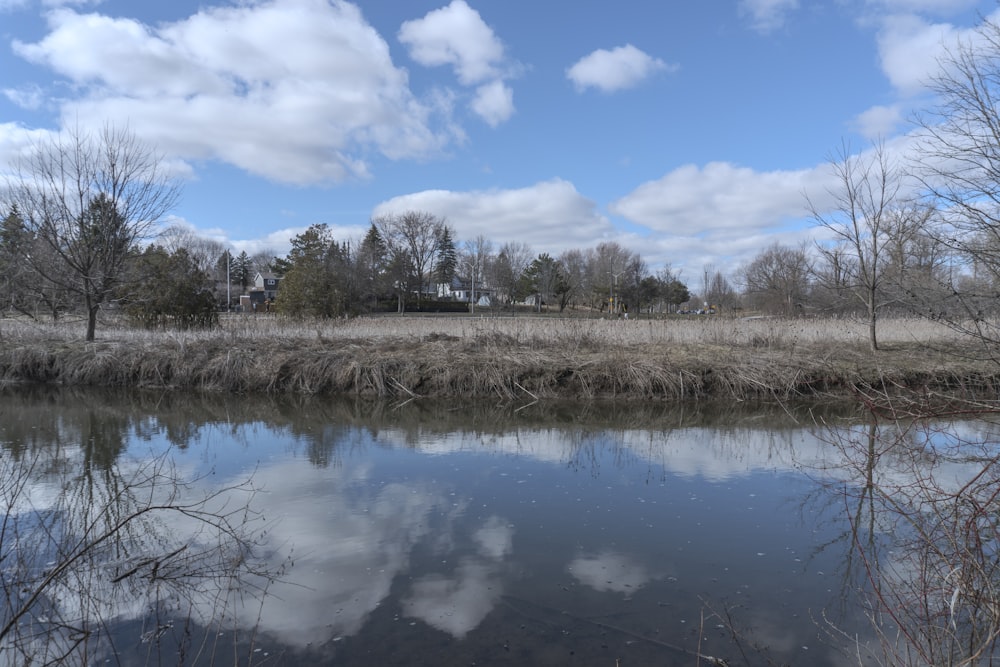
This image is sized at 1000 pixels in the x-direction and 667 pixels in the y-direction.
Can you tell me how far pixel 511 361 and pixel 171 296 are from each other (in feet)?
40.0

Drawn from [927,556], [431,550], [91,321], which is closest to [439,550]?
[431,550]

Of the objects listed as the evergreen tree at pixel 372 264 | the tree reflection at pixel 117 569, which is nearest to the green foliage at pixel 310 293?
the tree reflection at pixel 117 569

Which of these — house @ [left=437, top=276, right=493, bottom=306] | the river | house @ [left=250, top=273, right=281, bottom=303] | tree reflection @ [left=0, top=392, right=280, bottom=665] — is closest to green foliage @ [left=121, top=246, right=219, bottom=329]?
the river

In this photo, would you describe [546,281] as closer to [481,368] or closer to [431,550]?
[481,368]

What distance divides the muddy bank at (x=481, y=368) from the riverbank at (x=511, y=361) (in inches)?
1.0

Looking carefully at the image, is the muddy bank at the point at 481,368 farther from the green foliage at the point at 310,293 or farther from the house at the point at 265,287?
the house at the point at 265,287

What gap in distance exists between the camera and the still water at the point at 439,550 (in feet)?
11.9

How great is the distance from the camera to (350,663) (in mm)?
3410

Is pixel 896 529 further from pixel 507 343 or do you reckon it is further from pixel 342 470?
pixel 507 343

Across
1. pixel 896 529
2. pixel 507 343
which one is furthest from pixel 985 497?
pixel 507 343

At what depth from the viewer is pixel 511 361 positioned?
44.6ft

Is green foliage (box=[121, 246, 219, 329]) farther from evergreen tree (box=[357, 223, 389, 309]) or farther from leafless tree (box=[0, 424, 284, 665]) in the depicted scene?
evergreen tree (box=[357, 223, 389, 309])

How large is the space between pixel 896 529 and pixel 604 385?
7.81 meters

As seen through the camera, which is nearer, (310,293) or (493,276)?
(310,293)
